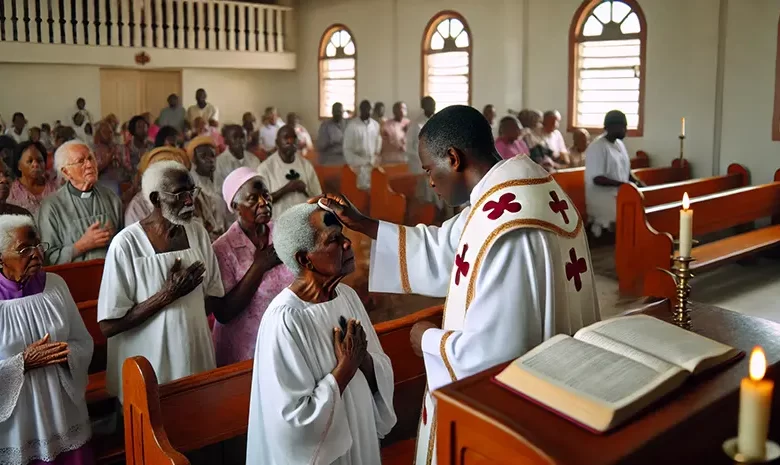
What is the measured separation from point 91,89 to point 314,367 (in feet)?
49.9

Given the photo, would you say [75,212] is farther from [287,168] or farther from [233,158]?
[233,158]

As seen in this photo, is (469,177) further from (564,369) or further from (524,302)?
(564,369)

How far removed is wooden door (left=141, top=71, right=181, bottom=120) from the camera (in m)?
17.3

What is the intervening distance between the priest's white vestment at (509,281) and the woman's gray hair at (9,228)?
1.80m

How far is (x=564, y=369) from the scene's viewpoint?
1642 mm

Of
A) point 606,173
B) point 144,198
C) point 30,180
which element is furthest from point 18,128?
point 144,198

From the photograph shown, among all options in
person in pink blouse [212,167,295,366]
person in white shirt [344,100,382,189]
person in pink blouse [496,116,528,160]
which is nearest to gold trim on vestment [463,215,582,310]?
person in pink blouse [212,167,295,366]

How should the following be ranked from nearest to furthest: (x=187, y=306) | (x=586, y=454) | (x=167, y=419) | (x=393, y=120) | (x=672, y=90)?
1. (x=586, y=454)
2. (x=167, y=419)
3. (x=187, y=306)
4. (x=672, y=90)
5. (x=393, y=120)

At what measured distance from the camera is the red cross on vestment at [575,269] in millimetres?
2383

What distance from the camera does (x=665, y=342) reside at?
1.79 meters

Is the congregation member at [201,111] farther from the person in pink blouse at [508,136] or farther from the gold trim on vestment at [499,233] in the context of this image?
the gold trim on vestment at [499,233]

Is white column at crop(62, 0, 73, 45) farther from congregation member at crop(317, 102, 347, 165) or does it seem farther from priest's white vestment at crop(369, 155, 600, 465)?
priest's white vestment at crop(369, 155, 600, 465)

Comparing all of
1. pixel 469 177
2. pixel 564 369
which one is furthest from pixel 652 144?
pixel 564 369

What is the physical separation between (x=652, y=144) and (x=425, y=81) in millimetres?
5059
